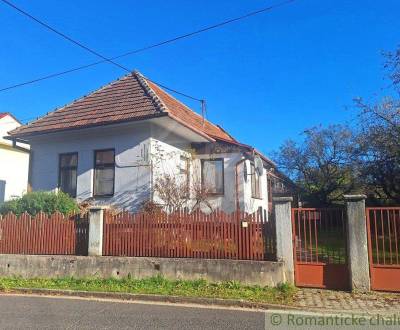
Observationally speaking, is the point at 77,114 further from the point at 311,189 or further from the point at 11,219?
the point at 311,189

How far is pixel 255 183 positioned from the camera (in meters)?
19.2

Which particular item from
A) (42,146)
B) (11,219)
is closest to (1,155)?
(42,146)

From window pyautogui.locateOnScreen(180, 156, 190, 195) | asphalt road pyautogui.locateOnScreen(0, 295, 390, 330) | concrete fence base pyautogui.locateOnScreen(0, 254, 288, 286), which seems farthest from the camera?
window pyautogui.locateOnScreen(180, 156, 190, 195)

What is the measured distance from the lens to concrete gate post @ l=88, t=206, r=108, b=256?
422 inches

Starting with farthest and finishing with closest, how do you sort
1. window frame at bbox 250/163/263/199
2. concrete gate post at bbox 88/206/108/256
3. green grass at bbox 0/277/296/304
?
1. window frame at bbox 250/163/263/199
2. concrete gate post at bbox 88/206/108/256
3. green grass at bbox 0/277/296/304

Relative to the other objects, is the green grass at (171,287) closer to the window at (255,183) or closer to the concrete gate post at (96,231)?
the concrete gate post at (96,231)

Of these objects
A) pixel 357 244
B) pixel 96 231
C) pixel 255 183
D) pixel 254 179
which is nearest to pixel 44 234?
pixel 96 231

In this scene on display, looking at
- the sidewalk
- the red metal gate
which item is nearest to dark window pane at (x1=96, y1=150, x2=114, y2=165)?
the sidewalk

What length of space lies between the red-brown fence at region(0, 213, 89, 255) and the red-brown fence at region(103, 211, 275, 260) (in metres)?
0.88

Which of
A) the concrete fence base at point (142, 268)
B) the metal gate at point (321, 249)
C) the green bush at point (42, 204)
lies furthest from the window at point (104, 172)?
the metal gate at point (321, 249)

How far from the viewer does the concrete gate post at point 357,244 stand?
8664mm

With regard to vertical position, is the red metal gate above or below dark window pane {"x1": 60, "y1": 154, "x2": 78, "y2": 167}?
below

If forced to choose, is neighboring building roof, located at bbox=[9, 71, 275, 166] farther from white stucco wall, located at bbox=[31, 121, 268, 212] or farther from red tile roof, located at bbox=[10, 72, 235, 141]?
white stucco wall, located at bbox=[31, 121, 268, 212]

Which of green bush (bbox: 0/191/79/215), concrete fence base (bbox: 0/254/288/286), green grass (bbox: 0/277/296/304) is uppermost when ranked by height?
green bush (bbox: 0/191/79/215)
